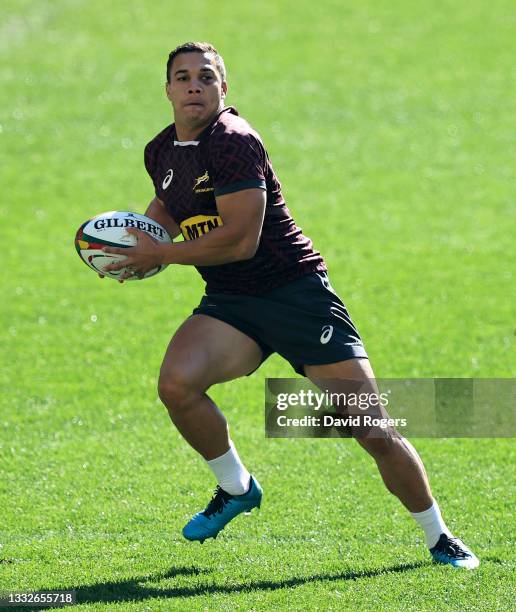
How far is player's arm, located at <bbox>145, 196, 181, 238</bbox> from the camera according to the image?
619cm

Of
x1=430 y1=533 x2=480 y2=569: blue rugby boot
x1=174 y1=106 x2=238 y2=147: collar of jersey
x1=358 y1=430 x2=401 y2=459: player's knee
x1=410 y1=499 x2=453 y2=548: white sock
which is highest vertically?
x1=174 y1=106 x2=238 y2=147: collar of jersey

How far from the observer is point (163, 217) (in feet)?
20.3

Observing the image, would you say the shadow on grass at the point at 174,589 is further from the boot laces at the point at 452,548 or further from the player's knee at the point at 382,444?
the player's knee at the point at 382,444

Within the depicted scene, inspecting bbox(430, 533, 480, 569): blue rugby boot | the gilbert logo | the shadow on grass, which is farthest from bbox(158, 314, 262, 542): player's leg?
bbox(430, 533, 480, 569): blue rugby boot

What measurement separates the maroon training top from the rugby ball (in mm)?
149

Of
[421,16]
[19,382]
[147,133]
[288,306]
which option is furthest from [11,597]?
[421,16]

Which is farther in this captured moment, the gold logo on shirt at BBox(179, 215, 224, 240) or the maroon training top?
the gold logo on shirt at BBox(179, 215, 224, 240)

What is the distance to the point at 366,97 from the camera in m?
18.0

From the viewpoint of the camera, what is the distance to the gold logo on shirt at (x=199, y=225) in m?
5.75

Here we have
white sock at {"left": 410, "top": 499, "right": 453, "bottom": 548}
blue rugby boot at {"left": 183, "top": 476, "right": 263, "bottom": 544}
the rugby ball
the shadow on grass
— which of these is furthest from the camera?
blue rugby boot at {"left": 183, "top": 476, "right": 263, "bottom": 544}

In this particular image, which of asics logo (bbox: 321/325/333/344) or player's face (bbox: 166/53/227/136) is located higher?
player's face (bbox: 166/53/227/136)

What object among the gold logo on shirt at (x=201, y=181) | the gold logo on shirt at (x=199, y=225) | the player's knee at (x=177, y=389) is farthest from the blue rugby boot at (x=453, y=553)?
the gold logo on shirt at (x=201, y=181)

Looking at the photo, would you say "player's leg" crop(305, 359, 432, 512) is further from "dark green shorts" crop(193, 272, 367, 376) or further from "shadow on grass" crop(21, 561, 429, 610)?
"shadow on grass" crop(21, 561, 429, 610)

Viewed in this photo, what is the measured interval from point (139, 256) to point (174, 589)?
64.1 inches
